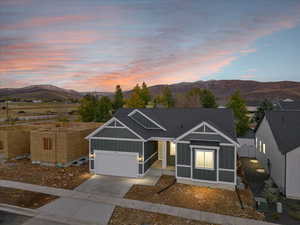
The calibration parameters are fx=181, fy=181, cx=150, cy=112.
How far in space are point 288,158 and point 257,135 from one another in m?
9.27

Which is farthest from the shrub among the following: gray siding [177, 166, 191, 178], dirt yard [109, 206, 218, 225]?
gray siding [177, 166, 191, 178]

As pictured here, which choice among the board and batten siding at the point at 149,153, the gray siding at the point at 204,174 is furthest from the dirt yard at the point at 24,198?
the gray siding at the point at 204,174

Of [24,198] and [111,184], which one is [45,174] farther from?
[111,184]

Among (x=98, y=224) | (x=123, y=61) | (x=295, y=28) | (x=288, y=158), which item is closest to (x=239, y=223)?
(x=288, y=158)

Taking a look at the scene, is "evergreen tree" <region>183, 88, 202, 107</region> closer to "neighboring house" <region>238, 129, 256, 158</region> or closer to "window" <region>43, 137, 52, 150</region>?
"neighboring house" <region>238, 129, 256, 158</region>

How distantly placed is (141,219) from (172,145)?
872 cm

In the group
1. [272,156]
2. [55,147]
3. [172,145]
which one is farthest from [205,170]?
[55,147]

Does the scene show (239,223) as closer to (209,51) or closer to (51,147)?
(51,147)

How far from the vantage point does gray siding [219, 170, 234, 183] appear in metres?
13.0

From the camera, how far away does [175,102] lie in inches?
2635

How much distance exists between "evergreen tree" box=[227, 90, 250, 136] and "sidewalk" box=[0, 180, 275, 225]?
2041 cm

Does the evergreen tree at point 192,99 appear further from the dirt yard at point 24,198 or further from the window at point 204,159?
the dirt yard at point 24,198

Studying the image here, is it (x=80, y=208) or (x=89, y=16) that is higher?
(x=89, y=16)

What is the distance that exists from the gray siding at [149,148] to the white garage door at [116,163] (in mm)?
1051
